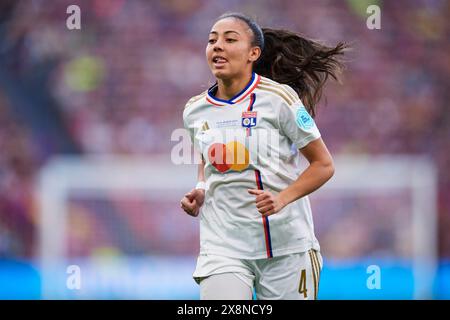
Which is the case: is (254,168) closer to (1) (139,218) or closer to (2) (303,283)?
(2) (303,283)

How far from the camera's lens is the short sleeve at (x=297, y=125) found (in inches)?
164

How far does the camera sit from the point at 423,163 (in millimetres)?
11492

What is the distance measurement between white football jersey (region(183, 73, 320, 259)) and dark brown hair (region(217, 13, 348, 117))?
18.9 inches

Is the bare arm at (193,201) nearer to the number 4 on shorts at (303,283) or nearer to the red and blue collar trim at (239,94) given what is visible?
the red and blue collar trim at (239,94)

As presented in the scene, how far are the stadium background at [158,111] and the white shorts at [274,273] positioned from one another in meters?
6.15

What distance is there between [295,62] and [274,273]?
1.20 meters

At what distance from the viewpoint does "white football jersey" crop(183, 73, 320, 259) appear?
4195 mm

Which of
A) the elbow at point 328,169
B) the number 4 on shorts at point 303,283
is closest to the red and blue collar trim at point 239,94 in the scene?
the elbow at point 328,169

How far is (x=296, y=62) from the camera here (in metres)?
4.79

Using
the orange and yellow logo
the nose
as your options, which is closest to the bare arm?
the orange and yellow logo

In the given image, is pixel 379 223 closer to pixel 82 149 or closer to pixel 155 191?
pixel 155 191

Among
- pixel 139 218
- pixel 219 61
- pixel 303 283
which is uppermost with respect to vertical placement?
pixel 139 218

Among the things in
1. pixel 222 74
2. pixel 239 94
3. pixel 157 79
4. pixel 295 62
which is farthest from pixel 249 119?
pixel 157 79

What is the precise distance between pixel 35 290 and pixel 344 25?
5.59 meters
